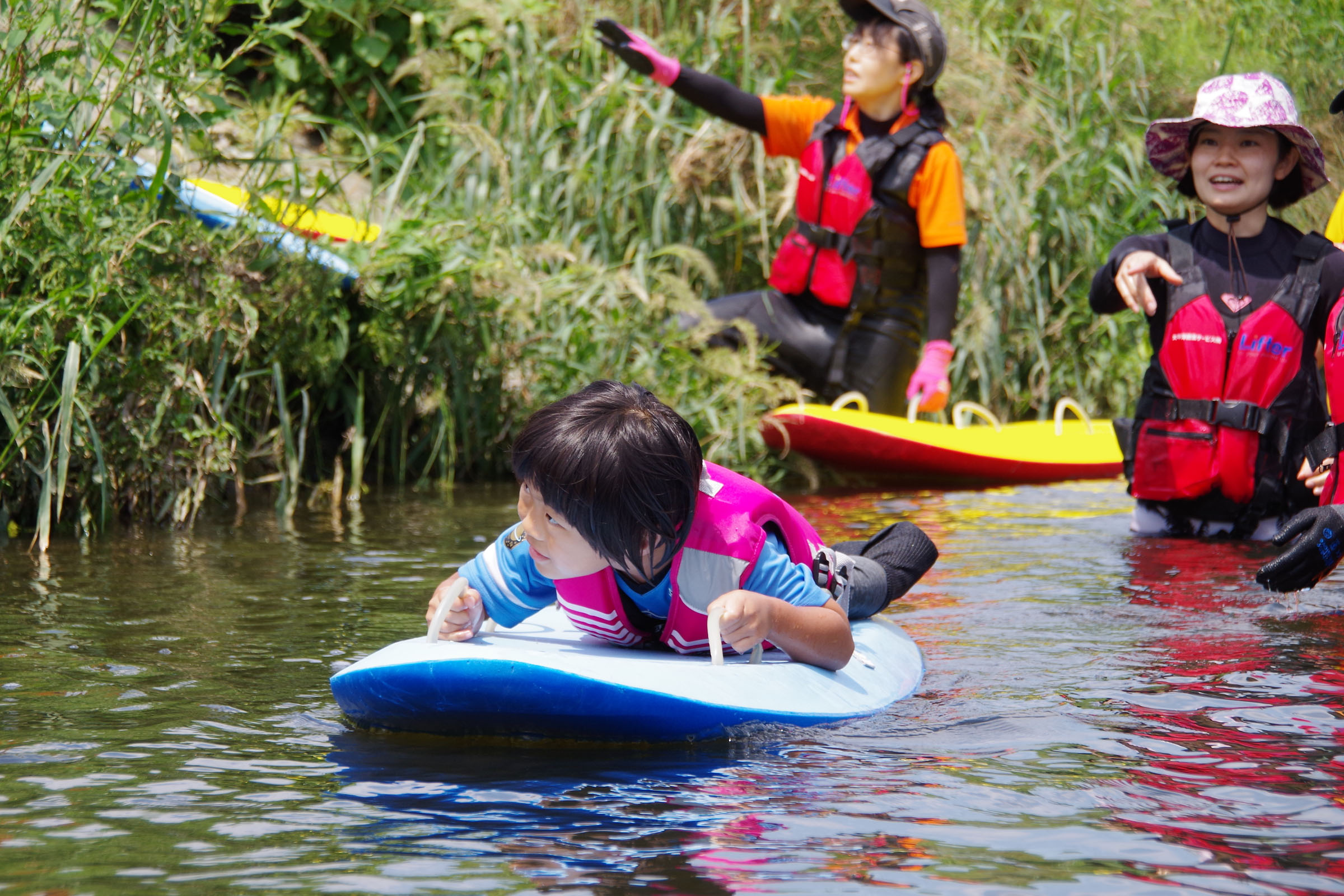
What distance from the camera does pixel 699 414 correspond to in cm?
605

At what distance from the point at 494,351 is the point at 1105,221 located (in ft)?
10.7

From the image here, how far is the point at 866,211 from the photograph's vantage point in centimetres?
640

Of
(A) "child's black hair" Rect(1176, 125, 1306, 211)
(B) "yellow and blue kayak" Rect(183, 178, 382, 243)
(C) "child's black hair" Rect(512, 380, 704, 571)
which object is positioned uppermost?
(A) "child's black hair" Rect(1176, 125, 1306, 211)

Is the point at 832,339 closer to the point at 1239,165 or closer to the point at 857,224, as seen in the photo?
the point at 857,224

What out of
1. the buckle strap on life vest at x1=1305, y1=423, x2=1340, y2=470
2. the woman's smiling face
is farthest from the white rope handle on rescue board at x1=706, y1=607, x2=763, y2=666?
the woman's smiling face

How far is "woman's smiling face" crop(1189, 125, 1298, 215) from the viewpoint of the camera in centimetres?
443

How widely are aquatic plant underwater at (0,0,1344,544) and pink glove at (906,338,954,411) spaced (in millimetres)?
563

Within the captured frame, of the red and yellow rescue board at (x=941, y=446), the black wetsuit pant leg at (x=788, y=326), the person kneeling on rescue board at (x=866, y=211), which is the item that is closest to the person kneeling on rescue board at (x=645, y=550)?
the red and yellow rescue board at (x=941, y=446)

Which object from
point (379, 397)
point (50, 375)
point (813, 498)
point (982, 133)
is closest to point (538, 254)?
point (379, 397)

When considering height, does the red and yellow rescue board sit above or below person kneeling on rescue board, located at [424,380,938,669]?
above

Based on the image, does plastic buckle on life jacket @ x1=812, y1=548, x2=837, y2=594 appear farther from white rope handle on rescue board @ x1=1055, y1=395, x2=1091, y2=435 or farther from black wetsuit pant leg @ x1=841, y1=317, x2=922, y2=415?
black wetsuit pant leg @ x1=841, y1=317, x2=922, y2=415

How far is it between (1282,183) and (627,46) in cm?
275

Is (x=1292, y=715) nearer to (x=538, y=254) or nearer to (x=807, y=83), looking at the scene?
(x=538, y=254)

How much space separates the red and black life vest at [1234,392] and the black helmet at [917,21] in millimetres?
1831
